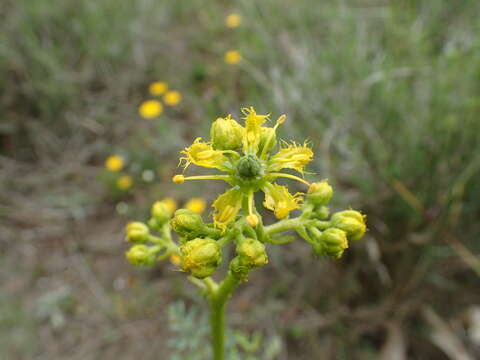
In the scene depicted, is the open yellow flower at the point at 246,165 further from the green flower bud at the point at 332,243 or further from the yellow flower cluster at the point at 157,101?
the yellow flower cluster at the point at 157,101

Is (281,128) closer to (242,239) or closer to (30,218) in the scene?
(242,239)

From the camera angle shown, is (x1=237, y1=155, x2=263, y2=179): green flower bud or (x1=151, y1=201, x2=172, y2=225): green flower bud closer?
(x1=237, y1=155, x2=263, y2=179): green flower bud

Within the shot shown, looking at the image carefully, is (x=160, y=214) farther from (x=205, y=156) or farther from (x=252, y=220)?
(x=252, y=220)

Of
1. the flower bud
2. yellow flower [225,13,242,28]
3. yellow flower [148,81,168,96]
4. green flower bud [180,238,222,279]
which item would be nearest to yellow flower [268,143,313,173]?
the flower bud

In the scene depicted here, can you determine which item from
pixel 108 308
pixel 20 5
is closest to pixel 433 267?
pixel 108 308

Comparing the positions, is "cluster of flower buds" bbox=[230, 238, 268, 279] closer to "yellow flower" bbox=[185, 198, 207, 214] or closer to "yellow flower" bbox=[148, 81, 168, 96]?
"yellow flower" bbox=[185, 198, 207, 214]

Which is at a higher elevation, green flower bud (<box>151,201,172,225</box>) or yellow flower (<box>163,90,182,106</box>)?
yellow flower (<box>163,90,182,106</box>)

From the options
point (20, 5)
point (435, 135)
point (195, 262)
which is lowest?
point (195, 262)
